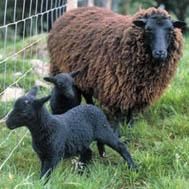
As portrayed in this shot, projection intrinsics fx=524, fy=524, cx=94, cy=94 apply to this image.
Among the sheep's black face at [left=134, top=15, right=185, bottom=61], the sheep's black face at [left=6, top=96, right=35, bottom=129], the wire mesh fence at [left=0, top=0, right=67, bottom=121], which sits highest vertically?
the sheep's black face at [left=134, top=15, right=185, bottom=61]

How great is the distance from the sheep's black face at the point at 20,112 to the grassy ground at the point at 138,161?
0.40m

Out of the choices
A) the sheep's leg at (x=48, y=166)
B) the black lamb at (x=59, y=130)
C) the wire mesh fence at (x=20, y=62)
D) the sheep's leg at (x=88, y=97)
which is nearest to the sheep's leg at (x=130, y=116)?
the sheep's leg at (x=88, y=97)

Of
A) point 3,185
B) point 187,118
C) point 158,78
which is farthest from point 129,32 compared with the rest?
point 3,185

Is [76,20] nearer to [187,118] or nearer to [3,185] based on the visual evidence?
[187,118]

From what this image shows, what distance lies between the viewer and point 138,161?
4.47m

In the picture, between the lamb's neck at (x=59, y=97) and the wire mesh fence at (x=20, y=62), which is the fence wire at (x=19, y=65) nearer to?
the wire mesh fence at (x=20, y=62)

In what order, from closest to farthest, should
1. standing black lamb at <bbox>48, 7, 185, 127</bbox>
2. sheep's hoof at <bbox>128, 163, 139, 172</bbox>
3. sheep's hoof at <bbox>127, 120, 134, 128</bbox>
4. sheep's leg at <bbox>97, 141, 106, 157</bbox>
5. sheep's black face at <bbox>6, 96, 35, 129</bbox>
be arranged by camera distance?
sheep's black face at <bbox>6, 96, 35, 129</bbox> < sheep's hoof at <bbox>128, 163, 139, 172</bbox> < sheep's leg at <bbox>97, 141, 106, 157</bbox> < standing black lamb at <bbox>48, 7, 185, 127</bbox> < sheep's hoof at <bbox>127, 120, 134, 128</bbox>

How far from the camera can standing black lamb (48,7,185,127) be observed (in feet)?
17.1

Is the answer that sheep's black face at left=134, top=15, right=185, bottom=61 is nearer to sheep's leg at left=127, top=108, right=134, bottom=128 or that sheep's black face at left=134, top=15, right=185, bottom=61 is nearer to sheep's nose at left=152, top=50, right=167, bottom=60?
sheep's nose at left=152, top=50, right=167, bottom=60

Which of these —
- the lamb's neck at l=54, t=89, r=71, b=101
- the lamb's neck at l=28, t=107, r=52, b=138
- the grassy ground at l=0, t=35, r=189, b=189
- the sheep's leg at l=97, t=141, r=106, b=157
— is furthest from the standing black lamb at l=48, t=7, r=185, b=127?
the lamb's neck at l=28, t=107, r=52, b=138

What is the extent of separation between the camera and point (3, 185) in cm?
356

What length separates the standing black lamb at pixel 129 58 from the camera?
17.1 feet

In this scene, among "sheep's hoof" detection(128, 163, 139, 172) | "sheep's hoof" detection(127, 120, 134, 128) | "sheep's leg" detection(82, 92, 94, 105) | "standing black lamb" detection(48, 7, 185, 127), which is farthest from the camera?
"sheep's leg" detection(82, 92, 94, 105)

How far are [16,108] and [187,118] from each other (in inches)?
93.4
